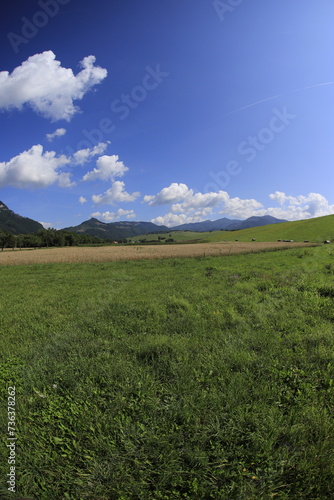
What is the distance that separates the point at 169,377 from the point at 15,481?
8.86 feet

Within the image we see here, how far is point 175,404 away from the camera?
12.5ft

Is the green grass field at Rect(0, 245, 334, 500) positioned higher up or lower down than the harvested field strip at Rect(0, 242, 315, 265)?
lower down

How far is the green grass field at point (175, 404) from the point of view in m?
2.76

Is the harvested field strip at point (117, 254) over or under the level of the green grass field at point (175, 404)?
over

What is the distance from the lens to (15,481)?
2.91 meters

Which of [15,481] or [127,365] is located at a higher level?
[127,365]

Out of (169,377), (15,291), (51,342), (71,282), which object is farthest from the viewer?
(71,282)

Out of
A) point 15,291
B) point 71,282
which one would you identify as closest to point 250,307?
point 71,282

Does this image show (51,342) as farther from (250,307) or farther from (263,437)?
(250,307)

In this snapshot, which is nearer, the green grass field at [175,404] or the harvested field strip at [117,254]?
the green grass field at [175,404]

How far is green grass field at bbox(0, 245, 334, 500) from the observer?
2.76m

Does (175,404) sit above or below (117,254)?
below

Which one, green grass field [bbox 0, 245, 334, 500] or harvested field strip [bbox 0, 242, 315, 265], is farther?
harvested field strip [bbox 0, 242, 315, 265]

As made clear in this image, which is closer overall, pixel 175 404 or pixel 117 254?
pixel 175 404
